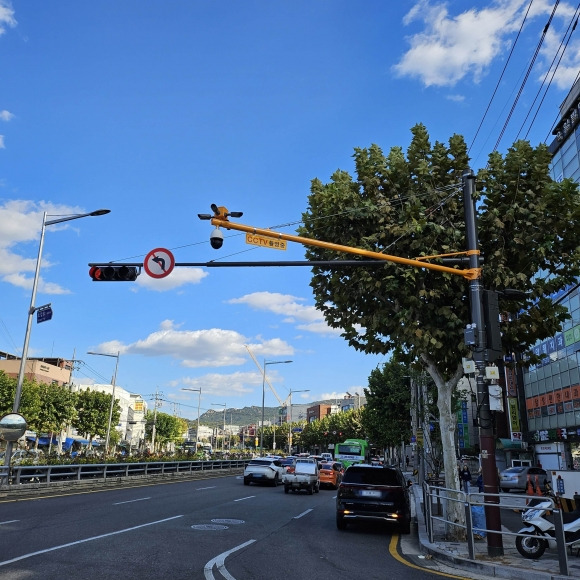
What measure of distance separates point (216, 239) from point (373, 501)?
8.22 metres

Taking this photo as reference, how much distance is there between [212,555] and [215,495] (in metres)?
13.5

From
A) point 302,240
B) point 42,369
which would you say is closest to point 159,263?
point 302,240

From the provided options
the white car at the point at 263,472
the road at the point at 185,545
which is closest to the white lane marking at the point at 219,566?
the road at the point at 185,545

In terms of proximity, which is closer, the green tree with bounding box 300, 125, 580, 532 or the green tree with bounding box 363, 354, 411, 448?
the green tree with bounding box 300, 125, 580, 532

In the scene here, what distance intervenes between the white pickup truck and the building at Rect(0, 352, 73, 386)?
54041 millimetres

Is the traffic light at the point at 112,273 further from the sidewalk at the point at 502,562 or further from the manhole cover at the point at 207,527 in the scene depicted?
the sidewalk at the point at 502,562

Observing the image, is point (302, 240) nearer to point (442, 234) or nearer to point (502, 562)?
point (442, 234)

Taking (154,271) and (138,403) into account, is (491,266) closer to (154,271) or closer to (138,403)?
(154,271)

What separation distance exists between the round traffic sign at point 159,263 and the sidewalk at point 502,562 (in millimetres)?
7498

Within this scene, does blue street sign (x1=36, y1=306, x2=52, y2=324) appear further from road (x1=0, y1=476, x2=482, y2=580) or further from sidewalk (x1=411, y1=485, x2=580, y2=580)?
sidewalk (x1=411, y1=485, x2=580, y2=580)

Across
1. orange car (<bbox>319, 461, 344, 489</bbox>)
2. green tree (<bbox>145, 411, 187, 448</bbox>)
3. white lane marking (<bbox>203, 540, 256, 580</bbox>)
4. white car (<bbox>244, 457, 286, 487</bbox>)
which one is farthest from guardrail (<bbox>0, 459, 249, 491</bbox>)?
green tree (<bbox>145, 411, 187, 448</bbox>)

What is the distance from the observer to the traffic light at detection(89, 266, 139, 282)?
1129cm

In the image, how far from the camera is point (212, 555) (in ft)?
29.6

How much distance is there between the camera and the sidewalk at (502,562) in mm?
8062
